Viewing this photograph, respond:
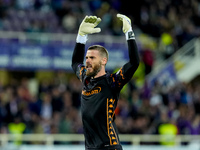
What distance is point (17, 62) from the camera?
16953 millimetres

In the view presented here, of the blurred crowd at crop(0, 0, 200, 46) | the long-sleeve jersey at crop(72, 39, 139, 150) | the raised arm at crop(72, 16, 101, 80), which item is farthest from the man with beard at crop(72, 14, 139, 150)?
the blurred crowd at crop(0, 0, 200, 46)

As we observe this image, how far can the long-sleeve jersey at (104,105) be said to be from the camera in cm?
611

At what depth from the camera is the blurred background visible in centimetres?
1409

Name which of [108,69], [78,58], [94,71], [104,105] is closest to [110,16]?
[108,69]

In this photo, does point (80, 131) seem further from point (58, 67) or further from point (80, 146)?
point (58, 67)

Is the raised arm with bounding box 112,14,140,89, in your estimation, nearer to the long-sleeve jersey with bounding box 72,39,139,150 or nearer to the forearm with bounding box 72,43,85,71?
the long-sleeve jersey with bounding box 72,39,139,150

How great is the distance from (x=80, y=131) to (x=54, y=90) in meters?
1.57

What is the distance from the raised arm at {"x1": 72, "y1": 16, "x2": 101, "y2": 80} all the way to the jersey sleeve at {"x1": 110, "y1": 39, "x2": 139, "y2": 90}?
59 cm

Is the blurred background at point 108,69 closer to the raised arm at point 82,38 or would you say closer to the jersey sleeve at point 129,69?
the raised arm at point 82,38

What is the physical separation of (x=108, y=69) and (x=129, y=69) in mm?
11313

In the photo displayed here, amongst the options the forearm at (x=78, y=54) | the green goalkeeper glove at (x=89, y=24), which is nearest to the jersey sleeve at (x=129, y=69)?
the green goalkeeper glove at (x=89, y=24)

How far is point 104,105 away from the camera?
6176 mm

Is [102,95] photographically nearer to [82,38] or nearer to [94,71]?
[94,71]

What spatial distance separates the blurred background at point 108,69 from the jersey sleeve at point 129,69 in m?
7.17
